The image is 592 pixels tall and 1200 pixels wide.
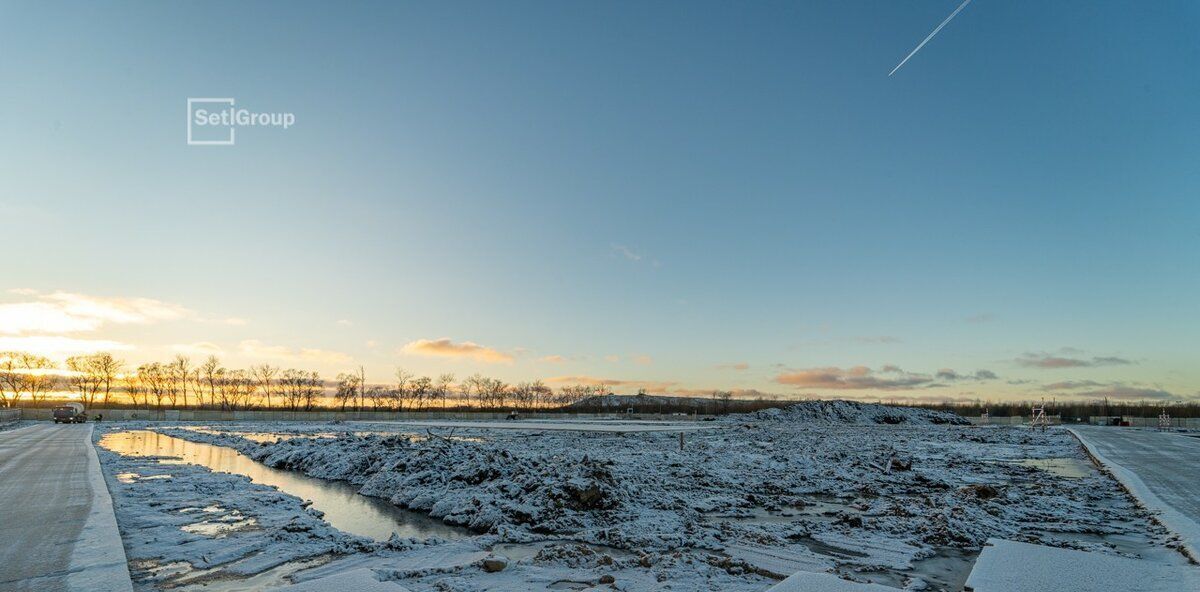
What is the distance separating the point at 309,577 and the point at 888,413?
393 feet

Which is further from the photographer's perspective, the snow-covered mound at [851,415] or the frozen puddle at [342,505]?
the snow-covered mound at [851,415]

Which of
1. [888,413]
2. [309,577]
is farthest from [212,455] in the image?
[888,413]

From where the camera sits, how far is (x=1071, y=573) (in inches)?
296

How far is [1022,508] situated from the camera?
1312cm

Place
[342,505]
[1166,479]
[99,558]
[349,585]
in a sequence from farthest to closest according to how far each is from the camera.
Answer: [1166,479]
[342,505]
[99,558]
[349,585]

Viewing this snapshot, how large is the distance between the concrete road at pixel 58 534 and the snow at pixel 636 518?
0.56 meters

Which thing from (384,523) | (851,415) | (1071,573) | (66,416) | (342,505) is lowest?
(851,415)

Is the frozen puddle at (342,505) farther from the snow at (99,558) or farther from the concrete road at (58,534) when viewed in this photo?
the concrete road at (58,534)

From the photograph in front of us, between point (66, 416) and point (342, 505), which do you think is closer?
point (342, 505)

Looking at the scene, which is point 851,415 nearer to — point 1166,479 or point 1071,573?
point 1166,479

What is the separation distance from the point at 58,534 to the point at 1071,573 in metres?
13.4

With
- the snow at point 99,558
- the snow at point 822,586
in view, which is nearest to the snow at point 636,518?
the snow at point 99,558

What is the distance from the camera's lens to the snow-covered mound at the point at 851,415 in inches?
3989

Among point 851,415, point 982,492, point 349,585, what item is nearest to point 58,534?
point 349,585
